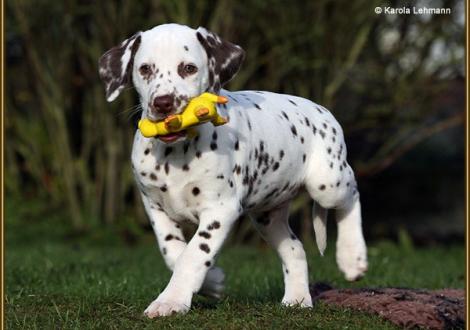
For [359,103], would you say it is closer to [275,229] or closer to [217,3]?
[217,3]

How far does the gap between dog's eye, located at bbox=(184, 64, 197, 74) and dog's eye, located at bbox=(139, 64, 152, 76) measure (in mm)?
205

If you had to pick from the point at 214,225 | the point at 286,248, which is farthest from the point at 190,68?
the point at 286,248

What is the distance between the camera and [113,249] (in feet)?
39.3

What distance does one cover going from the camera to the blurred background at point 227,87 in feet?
41.0

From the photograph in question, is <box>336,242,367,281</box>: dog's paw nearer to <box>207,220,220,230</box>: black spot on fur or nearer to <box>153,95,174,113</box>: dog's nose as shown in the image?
<box>207,220,220,230</box>: black spot on fur

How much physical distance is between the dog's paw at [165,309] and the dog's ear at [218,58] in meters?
1.28

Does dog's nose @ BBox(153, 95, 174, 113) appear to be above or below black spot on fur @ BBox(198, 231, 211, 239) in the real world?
above

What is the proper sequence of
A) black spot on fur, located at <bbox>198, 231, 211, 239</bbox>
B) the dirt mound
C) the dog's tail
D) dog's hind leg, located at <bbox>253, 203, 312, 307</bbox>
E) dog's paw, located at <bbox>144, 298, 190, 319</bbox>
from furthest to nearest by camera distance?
1. the dog's tail
2. dog's hind leg, located at <bbox>253, 203, 312, 307</bbox>
3. the dirt mound
4. black spot on fur, located at <bbox>198, 231, 211, 239</bbox>
5. dog's paw, located at <bbox>144, 298, 190, 319</bbox>

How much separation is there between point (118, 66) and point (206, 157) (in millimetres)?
767

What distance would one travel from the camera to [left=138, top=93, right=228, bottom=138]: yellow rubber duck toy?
16.6 feet

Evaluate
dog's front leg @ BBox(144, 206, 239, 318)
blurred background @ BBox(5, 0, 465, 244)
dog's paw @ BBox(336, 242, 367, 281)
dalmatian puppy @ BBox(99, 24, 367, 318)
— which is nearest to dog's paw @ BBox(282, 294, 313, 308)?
dalmatian puppy @ BBox(99, 24, 367, 318)

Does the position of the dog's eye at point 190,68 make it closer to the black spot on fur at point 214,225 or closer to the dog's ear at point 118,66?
the dog's ear at point 118,66

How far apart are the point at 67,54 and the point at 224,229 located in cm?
855

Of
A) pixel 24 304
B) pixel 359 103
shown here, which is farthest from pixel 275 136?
pixel 359 103
